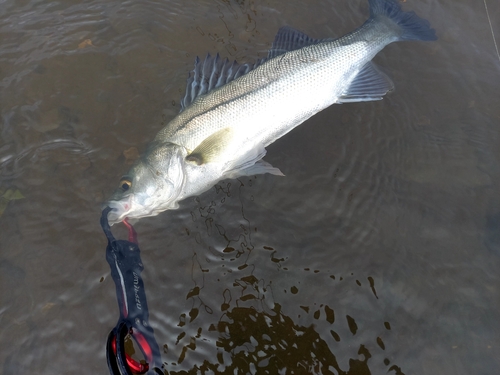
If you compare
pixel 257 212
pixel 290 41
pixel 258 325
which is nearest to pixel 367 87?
pixel 290 41

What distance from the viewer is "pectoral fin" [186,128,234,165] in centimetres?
323

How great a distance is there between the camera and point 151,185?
3135 millimetres

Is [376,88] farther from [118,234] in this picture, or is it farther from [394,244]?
[118,234]

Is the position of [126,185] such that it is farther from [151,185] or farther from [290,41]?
[290,41]

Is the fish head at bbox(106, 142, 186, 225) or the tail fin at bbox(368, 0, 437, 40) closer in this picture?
the fish head at bbox(106, 142, 186, 225)

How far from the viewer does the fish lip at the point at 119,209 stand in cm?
297

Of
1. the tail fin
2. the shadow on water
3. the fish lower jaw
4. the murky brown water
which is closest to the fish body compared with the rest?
the fish lower jaw

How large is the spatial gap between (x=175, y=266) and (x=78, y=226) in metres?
0.99

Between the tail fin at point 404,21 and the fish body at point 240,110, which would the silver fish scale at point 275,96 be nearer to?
the fish body at point 240,110

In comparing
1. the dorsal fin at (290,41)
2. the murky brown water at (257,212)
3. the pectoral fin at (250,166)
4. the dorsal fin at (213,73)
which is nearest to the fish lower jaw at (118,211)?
the murky brown water at (257,212)

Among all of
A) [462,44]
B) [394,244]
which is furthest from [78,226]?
[462,44]

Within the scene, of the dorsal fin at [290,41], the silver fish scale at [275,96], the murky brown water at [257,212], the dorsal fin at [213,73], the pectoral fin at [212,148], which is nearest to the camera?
the murky brown water at [257,212]

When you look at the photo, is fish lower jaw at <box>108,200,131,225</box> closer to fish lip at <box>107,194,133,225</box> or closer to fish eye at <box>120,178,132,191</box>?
fish lip at <box>107,194,133,225</box>

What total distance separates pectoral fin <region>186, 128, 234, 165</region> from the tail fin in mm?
2173
